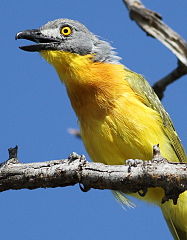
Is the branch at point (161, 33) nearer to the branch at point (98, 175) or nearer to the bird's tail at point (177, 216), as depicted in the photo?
the branch at point (98, 175)

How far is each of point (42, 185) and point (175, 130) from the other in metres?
3.28

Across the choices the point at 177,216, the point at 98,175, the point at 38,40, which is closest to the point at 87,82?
the point at 38,40

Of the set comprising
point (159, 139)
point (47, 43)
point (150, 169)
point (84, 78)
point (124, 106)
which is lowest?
point (150, 169)

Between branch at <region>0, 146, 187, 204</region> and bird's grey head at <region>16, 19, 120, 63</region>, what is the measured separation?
8.40 ft

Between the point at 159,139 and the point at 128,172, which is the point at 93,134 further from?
the point at 128,172

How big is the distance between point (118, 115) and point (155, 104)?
88cm

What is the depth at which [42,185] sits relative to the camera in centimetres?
573

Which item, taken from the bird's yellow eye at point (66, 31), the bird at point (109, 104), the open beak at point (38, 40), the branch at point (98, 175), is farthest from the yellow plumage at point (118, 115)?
the branch at point (98, 175)

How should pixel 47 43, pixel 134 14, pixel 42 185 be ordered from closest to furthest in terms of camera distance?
pixel 42 185 → pixel 134 14 → pixel 47 43

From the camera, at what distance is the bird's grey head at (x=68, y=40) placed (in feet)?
25.8

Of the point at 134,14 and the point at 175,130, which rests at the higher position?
the point at 134,14

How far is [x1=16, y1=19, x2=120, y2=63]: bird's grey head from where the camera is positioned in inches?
309

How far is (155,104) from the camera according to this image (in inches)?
309

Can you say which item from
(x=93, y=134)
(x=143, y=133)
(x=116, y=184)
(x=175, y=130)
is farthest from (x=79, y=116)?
(x=116, y=184)
